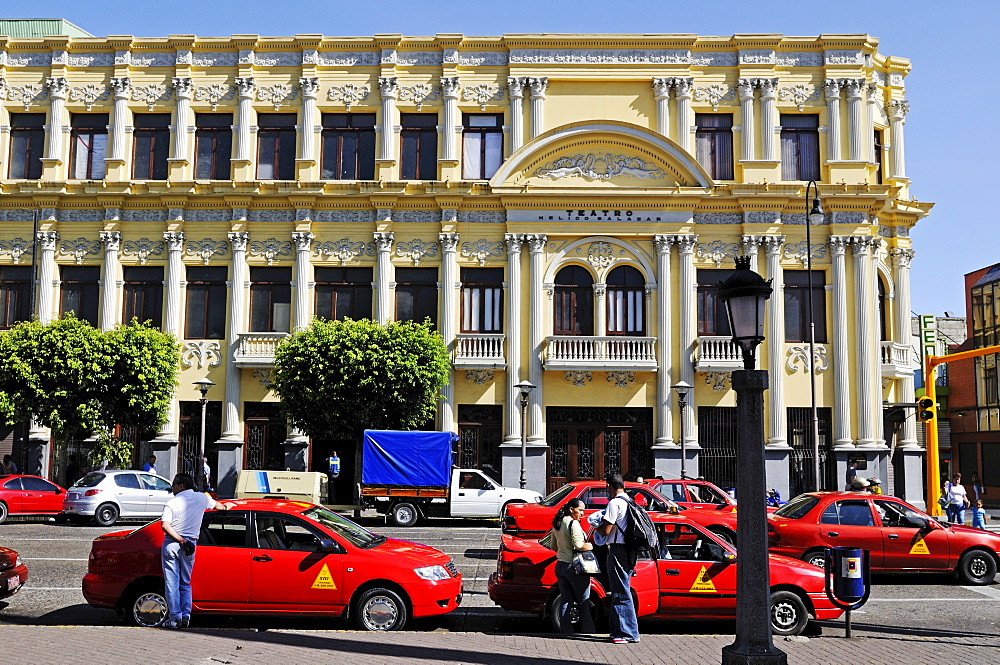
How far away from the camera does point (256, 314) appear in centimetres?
3422

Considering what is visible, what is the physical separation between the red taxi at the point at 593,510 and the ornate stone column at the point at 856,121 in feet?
63.7

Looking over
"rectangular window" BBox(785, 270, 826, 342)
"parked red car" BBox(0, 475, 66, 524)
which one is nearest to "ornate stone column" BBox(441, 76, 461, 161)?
"rectangular window" BBox(785, 270, 826, 342)

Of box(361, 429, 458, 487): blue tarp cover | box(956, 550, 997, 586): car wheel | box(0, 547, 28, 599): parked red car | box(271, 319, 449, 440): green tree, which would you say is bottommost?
box(956, 550, 997, 586): car wheel

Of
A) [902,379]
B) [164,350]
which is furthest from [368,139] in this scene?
[902,379]

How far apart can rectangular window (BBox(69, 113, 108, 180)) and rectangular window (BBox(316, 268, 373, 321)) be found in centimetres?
945

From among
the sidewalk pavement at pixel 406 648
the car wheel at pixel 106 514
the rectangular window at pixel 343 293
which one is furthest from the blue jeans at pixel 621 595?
the rectangular window at pixel 343 293

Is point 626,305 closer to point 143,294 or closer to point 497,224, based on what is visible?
point 497,224

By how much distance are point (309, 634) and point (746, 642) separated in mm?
5023

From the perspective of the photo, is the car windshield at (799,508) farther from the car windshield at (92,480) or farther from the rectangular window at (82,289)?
the rectangular window at (82,289)

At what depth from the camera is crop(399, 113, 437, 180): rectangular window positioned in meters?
34.7

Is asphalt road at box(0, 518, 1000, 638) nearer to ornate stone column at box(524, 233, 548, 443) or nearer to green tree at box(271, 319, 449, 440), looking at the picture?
green tree at box(271, 319, 449, 440)

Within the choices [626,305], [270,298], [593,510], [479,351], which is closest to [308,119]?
[270,298]

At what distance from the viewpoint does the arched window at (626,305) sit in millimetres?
33438

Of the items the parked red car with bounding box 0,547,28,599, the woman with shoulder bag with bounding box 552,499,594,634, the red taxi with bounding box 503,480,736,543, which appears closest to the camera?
the woman with shoulder bag with bounding box 552,499,594,634
